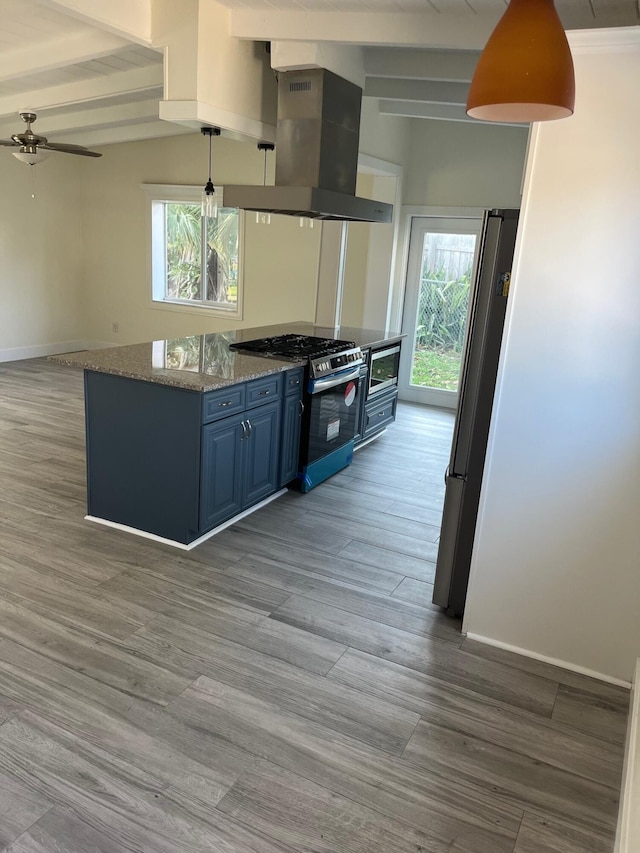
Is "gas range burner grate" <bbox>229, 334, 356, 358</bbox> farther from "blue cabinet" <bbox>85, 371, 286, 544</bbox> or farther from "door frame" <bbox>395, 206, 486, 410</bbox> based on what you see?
"door frame" <bbox>395, 206, 486, 410</bbox>

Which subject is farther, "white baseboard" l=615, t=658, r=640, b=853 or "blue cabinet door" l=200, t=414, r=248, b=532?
"blue cabinet door" l=200, t=414, r=248, b=532

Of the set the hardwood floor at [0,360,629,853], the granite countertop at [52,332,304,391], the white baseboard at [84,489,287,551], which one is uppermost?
the granite countertop at [52,332,304,391]

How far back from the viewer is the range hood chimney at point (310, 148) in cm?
363

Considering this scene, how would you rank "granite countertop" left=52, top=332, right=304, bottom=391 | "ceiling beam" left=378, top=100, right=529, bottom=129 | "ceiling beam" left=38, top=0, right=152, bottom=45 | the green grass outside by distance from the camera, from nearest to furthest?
"ceiling beam" left=38, top=0, right=152, bottom=45 < "granite countertop" left=52, top=332, right=304, bottom=391 < "ceiling beam" left=378, top=100, right=529, bottom=129 < the green grass outside

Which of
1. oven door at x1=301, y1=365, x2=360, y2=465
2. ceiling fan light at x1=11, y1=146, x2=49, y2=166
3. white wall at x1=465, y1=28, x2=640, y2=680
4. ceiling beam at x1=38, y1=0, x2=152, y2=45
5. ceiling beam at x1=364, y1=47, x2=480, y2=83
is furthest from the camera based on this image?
ceiling fan light at x1=11, y1=146, x2=49, y2=166

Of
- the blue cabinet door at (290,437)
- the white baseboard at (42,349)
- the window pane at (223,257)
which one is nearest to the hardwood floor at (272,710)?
the blue cabinet door at (290,437)

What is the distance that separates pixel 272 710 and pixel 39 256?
7.33m

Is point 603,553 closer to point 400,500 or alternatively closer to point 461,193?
point 400,500

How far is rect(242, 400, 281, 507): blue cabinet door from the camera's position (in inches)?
143

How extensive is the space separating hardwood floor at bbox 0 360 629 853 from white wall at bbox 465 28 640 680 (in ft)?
0.82

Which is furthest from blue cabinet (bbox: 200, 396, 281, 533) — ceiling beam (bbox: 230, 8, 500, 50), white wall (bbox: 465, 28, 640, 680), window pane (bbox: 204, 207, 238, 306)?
window pane (bbox: 204, 207, 238, 306)

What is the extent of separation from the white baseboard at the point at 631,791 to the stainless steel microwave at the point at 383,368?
10.4 ft

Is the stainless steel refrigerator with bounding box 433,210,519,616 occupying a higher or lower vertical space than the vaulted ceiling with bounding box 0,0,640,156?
lower

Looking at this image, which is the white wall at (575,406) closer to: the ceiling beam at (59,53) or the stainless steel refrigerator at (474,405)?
the stainless steel refrigerator at (474,405)
